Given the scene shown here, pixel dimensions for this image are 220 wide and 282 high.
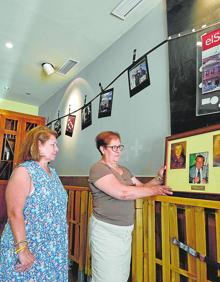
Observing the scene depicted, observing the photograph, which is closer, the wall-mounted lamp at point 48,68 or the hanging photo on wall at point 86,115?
the hanging photo on wall at point 86,115

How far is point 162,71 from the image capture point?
6.60ft

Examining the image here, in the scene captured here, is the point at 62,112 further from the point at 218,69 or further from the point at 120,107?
the point at 218,69

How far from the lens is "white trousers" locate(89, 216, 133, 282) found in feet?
4.73

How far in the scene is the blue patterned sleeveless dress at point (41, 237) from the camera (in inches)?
48.3

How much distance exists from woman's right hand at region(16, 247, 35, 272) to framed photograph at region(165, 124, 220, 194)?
901 mm

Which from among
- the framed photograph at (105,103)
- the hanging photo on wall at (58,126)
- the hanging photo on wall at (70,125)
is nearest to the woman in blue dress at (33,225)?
the framed photograph at (105,103)

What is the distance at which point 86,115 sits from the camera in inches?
127

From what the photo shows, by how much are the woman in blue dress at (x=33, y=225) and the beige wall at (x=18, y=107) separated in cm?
386

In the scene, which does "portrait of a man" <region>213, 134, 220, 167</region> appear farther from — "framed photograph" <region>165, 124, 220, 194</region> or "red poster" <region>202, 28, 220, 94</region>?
"red poster" <region>202, 28, 220, 94</region>

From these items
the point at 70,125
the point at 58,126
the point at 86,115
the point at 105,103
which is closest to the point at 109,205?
the point at 105,103

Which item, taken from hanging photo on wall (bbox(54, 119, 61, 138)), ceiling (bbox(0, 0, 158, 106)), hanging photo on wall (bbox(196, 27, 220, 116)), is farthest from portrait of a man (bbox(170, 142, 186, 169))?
hanging photo on wall (bbox(54, 119, 61, 138))

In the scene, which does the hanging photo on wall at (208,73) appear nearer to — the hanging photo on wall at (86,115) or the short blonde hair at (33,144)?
the short blonde hair at (33,144)

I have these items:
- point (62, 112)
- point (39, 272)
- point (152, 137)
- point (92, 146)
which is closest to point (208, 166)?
point (152, 137)

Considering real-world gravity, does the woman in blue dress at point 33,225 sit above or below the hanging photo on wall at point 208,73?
below
